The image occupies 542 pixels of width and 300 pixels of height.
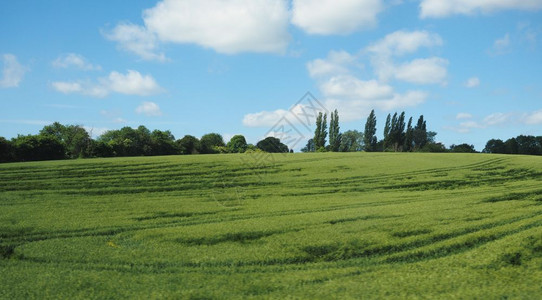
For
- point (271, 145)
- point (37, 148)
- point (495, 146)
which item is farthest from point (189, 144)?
point (495, 146)

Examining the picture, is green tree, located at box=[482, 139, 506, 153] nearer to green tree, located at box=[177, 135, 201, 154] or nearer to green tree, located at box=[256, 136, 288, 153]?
green tree, located at box=[256, 136, 288, 153]

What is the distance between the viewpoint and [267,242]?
1109 cm

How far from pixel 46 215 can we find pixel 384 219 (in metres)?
13.5

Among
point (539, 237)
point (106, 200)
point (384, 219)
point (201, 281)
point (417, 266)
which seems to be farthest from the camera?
point (106, 200)

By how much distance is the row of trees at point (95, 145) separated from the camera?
4772cm

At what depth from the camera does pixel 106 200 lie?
20.1m

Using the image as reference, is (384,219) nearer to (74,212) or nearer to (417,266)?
(417,266)

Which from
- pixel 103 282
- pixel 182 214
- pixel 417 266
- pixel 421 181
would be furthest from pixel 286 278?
pixel 421 181

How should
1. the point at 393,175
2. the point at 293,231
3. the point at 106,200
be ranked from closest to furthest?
the point at 293,231 < the point at 106,200 < the point at 393,175

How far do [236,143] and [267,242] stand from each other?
291ft

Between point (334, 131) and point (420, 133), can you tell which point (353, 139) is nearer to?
point (420, 133)

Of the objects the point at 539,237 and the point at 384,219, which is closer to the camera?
the point at 539,237

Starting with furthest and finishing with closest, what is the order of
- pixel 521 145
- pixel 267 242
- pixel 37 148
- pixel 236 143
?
pixel 236 143
pixel 521 145
pixel 37 148
pixel 267 242

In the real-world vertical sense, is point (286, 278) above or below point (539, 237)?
below
